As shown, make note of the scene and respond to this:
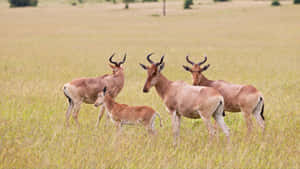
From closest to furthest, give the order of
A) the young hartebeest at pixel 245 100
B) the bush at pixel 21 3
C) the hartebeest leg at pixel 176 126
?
the hartebeest leg at pixel 176 126 → the young hartebeest at pixel 245 100 → the bush at pixel 21 3

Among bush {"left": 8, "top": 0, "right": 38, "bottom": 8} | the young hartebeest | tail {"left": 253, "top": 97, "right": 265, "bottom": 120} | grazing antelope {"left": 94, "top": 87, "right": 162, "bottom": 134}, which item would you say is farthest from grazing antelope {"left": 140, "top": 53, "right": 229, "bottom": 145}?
bush {"left": 8, "top": 0, "right": 38, "bottom": 8}

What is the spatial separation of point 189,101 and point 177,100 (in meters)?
0.40

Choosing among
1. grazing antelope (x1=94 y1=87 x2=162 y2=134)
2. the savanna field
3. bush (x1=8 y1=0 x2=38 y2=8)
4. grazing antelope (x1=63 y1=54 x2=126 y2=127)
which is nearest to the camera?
the savanna field

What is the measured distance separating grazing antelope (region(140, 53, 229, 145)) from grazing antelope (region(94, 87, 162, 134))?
48 centimetres

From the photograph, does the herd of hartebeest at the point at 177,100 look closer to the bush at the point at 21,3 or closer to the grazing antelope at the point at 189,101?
the grazing antelope at the point at 189,101

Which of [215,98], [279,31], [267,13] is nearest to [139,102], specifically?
[215,98]

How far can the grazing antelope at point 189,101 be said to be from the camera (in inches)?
344

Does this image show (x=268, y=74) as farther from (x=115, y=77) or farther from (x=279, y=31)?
(x=279, y=31)

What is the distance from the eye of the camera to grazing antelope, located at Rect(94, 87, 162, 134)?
Answer: 9.55 m

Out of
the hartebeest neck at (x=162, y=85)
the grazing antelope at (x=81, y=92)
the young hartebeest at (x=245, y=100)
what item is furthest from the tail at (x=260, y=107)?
the grazing antelope at (x=81, y=92)

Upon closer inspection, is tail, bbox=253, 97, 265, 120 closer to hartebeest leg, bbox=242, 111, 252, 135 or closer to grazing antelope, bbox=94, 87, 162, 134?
hartebeest leg, bbox=242, 111, 252, 135

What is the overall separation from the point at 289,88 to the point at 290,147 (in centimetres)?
833

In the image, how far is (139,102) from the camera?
44.4ft

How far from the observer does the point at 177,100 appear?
30.4ft
